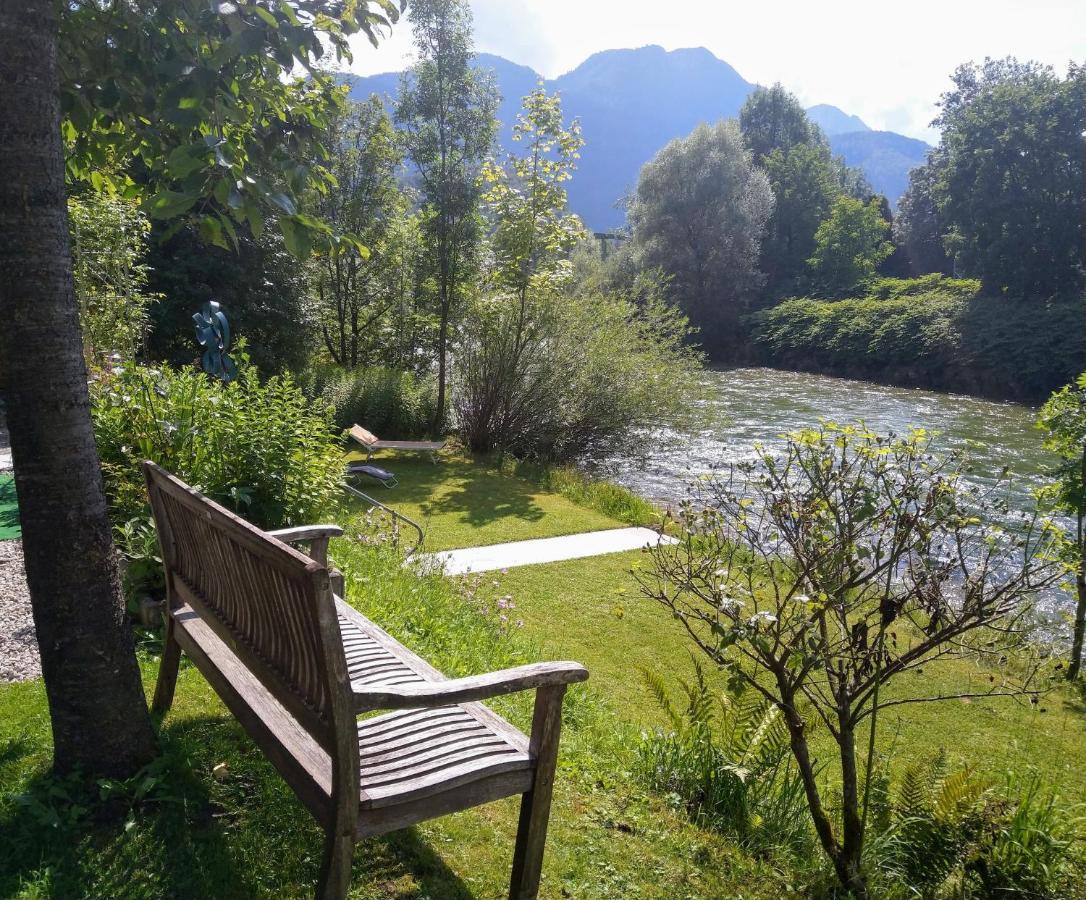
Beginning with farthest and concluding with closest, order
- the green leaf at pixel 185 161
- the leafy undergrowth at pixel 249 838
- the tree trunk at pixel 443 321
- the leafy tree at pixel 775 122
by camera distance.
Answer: the leafy tree at pixel 775 122
the tree trunk at pixel 443 321
the leafy undergrowth at pixel 249 838
the green leaf at pixel 185 161

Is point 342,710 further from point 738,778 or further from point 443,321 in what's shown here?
point 443,321

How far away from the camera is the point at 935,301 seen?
1479 inches

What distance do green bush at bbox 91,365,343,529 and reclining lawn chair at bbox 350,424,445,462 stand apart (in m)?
7.10

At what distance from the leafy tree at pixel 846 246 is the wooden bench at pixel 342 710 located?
52.1m

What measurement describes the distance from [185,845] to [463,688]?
1178 mm

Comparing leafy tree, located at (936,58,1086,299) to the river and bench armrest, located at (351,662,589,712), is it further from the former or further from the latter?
bench armrest, located at (351,662,589,712)

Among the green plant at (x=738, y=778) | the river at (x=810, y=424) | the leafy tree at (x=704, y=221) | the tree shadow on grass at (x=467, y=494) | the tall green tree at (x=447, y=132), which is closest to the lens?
the green plant at (x=738, y=778)

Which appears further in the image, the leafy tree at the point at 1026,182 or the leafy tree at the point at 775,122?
the leafy tree at the point at 775,122

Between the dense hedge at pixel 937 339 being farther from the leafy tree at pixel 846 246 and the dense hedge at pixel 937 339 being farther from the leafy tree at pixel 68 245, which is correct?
the leafy tree at pixel 68 245

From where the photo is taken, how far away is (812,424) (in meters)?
21.2

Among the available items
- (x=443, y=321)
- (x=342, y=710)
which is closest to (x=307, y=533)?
(x=342, y=710)

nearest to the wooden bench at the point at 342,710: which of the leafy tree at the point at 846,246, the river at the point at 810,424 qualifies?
the river at the point at 810,424

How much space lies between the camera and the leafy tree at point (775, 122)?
220ft

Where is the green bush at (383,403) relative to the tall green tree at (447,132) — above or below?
below
